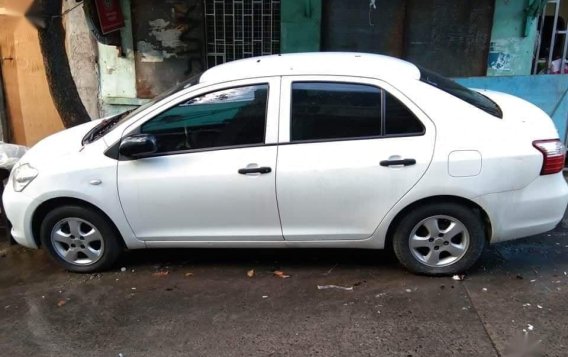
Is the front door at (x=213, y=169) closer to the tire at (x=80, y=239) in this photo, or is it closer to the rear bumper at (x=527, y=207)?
the tire at (x=80, y=239)

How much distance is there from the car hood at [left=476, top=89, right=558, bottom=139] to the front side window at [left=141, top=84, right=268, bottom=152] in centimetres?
180

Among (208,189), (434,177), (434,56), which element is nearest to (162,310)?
(208,189)

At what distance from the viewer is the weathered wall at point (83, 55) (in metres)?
8.01

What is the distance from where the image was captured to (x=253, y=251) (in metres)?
4.80

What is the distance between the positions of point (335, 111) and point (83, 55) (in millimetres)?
5441

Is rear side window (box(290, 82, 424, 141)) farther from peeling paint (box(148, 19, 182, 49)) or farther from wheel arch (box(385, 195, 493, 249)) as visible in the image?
peeling paint (box(148, 19, 182, 49))

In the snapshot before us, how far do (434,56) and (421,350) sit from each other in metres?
5.14

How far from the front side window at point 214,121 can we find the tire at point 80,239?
31.5 inches

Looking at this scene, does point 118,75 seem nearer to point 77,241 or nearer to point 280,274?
point 77,241

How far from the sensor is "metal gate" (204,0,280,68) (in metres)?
7.56

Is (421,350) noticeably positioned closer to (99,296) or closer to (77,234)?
(99,296)

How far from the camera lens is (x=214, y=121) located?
4.05 m

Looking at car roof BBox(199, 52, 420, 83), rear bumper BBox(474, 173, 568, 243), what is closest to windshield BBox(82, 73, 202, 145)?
car roof BBox(199, 52, 420, 83)

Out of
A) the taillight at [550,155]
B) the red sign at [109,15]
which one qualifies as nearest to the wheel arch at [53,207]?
the taillight at [550,155]
